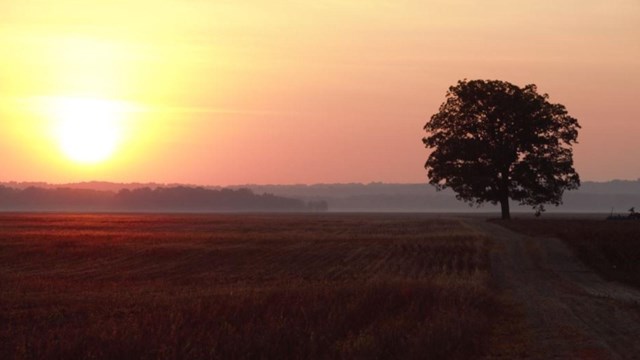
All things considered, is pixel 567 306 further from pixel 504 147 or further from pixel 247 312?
pixel 504 147

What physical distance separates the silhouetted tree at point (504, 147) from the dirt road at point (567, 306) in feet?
97.0

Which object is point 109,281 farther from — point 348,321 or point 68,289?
point 348,321

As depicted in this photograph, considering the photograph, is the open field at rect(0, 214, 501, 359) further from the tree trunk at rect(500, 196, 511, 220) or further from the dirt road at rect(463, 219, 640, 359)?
the tree trunk at rect(500, 196, 511, 220)

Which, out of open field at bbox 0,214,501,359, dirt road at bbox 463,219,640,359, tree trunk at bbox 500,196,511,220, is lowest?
dirt road at bbox 463,219,640,359

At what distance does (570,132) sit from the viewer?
75312mm

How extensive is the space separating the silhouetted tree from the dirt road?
A: 29563 mm

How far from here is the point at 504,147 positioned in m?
74.7

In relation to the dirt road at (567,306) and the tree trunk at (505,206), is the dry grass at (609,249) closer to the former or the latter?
the dirt road at (567,306)

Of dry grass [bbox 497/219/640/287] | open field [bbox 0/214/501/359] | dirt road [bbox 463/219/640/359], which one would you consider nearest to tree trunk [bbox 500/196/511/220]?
dry grass [bbox 497/219/640/287]

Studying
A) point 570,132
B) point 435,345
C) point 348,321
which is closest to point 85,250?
point 348,321

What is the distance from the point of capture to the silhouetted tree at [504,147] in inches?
2931

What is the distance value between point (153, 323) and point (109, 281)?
51.9 feet

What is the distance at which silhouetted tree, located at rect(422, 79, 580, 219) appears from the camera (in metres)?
74.4

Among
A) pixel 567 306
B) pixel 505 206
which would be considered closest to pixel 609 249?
pixel 567 306
